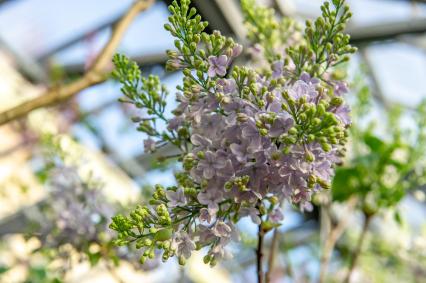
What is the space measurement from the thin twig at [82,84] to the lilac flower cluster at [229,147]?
0.60m

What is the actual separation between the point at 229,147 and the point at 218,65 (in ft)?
0.29

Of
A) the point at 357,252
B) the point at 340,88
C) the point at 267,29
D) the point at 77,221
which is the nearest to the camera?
the point at 340,88

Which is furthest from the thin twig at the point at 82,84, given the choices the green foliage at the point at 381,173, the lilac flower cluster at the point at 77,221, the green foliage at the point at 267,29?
the green foliage at the point at 381,173

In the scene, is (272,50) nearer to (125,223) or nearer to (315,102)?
(315,102)

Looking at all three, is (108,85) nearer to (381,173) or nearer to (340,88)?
(381,173)

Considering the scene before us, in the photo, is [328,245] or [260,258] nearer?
[260,258]

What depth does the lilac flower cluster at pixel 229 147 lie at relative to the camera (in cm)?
56

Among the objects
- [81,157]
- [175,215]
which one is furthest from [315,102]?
[81,157]

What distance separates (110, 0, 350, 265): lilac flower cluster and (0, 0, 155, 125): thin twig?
23.8 inches

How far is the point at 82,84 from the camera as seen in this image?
124cm

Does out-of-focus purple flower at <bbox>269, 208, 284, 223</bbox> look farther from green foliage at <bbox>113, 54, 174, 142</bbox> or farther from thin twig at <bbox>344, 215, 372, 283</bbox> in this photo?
thin twig at <bbox>344, 215, 372, 283</bbox>

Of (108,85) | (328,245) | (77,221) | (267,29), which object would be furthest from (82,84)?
(108,85)

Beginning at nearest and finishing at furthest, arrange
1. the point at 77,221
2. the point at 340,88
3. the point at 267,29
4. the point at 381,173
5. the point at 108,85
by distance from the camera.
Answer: the point at 340,88 < the point at 267,29 < the point at 77,221 < the point at 381,173 < the point at 108,85

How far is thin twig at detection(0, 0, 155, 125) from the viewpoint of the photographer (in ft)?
3.93
